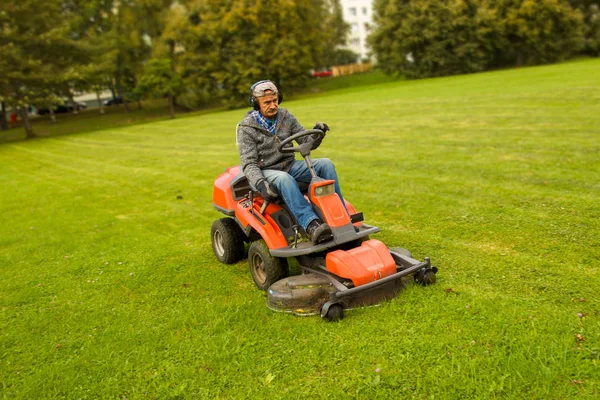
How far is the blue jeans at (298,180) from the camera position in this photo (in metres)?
4.46

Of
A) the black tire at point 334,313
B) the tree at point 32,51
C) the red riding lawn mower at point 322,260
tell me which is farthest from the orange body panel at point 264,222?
the tree at point 32,51

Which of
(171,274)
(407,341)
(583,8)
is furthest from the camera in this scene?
(583,8)

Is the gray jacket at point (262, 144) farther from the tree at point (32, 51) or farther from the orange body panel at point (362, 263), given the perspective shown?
the tree at point (32, 51)

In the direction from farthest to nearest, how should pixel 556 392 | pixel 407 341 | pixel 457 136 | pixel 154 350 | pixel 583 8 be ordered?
pixel 583 8, pixel 457 136, pixel 154 350, pixel 407 341, pixel 556 392

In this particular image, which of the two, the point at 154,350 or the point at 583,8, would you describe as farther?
the point at 583,8

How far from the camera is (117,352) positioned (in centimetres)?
397

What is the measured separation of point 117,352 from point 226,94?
3190cm

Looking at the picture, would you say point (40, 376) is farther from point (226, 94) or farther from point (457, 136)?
point (226, 94)

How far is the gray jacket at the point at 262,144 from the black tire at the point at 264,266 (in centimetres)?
70

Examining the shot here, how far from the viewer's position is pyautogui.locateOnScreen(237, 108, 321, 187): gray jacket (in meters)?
4.90

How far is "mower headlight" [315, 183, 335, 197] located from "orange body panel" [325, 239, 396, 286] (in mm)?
500

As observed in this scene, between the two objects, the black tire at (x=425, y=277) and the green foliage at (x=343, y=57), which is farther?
the green foliage at (x=343, y=57)

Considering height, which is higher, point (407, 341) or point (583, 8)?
point (583, 8)

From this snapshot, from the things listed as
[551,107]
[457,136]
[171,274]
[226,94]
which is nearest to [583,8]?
[226,94]
